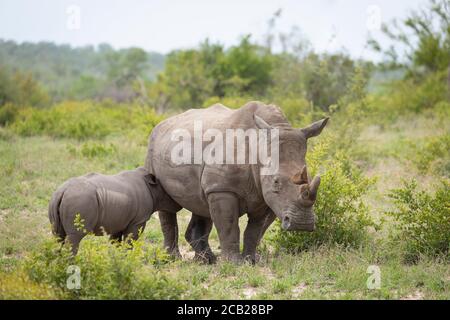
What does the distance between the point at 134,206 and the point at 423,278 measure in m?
3.49

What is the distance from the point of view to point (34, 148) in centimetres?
1559

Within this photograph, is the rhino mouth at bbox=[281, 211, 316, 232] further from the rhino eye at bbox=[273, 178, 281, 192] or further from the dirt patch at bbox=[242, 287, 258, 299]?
the dirt patch at bbox=[242, 287, 258, 299]

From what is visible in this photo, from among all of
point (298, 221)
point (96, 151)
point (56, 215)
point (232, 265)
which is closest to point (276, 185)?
point (298, 221)

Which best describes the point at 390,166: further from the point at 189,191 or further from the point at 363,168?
the point at 189,191

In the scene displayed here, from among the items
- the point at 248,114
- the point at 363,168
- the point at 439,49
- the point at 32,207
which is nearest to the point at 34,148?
the point at 32,207

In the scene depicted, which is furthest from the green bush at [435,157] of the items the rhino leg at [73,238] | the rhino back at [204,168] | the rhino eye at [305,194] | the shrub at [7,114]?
the shrub at [7,114]

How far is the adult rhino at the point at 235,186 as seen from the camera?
25.0ft

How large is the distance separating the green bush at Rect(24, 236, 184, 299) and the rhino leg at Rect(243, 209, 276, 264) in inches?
81.0

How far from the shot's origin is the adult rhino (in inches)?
300

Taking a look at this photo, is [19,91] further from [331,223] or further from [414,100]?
[331,223]

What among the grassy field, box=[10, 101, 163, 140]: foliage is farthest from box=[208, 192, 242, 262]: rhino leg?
box=[10, 101, 163, 140]: foliage

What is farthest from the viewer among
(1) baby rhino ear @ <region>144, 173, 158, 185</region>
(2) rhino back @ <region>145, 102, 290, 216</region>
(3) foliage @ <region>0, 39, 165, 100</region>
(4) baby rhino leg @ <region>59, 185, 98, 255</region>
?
(3) foliage @ <region>0, 39, 165, 100</region>

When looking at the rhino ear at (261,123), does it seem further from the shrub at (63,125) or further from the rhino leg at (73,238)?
the shrub at (63,125)

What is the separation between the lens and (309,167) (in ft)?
30.7
